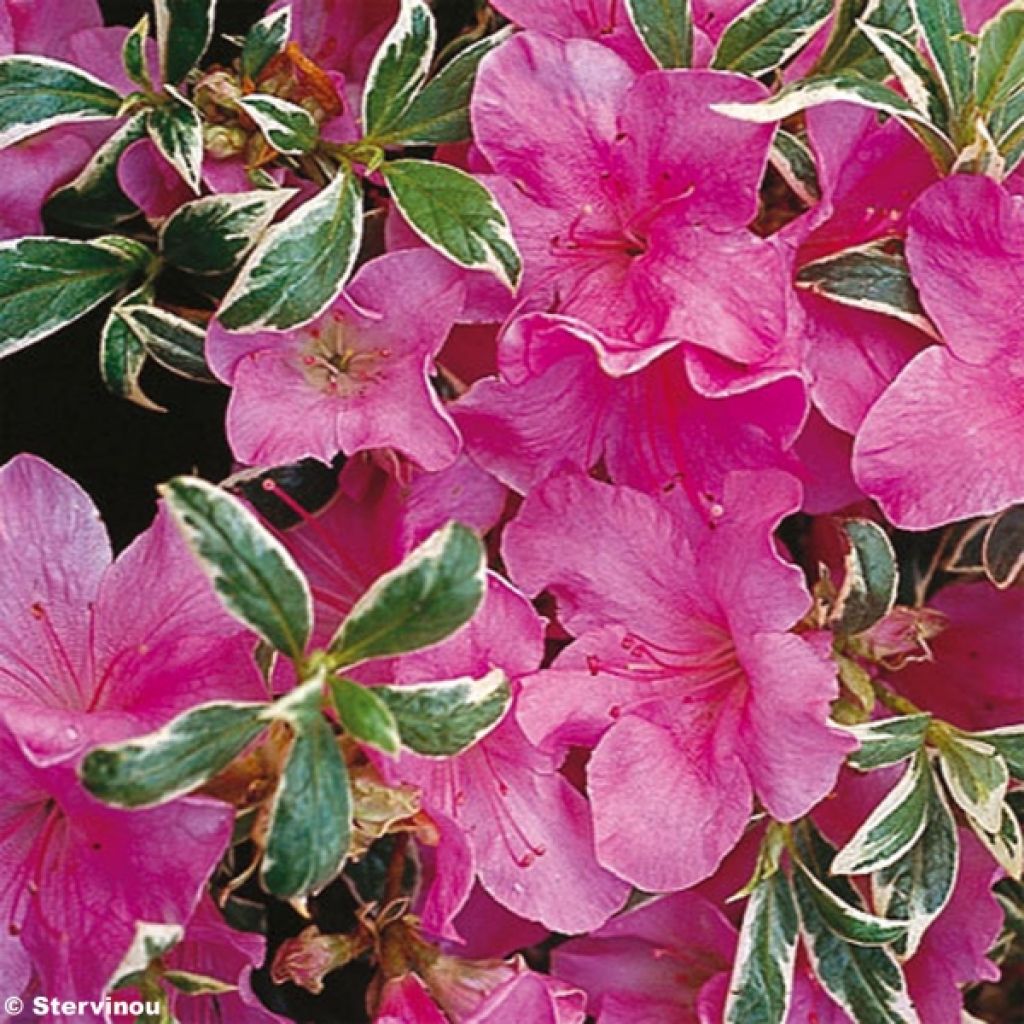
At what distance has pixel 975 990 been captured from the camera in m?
1.32

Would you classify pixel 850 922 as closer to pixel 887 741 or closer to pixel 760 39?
pixel 887 741

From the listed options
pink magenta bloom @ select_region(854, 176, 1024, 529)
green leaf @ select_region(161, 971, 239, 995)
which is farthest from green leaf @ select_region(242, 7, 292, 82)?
green leaf @ select_region(161, 971, 239, 995)

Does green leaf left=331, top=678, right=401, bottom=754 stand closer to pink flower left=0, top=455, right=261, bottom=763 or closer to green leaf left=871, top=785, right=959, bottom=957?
pink flower left=0, top=455, right=261, bottom=763

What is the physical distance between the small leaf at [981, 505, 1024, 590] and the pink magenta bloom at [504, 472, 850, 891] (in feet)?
0.48

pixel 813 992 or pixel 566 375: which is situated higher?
pixel 566 375

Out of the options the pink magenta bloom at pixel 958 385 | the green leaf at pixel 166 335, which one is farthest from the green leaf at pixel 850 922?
the green leaf at pixel 166 335

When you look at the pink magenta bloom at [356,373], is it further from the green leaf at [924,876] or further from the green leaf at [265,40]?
the green leaf at [924,876]

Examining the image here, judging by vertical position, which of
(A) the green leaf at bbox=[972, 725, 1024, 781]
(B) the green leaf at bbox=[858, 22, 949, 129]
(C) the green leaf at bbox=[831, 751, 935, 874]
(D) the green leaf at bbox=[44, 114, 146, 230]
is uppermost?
(B) the green leaf at bbox=[858, 22, 949, 129]

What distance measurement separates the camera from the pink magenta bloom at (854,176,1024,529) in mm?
912

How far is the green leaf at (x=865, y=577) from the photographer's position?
37.8 inches

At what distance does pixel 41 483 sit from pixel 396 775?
0.23 m

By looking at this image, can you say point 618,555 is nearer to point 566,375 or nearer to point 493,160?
point 566,375

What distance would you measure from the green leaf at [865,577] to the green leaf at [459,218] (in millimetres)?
226

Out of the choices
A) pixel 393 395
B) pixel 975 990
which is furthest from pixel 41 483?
pixel 975 990
